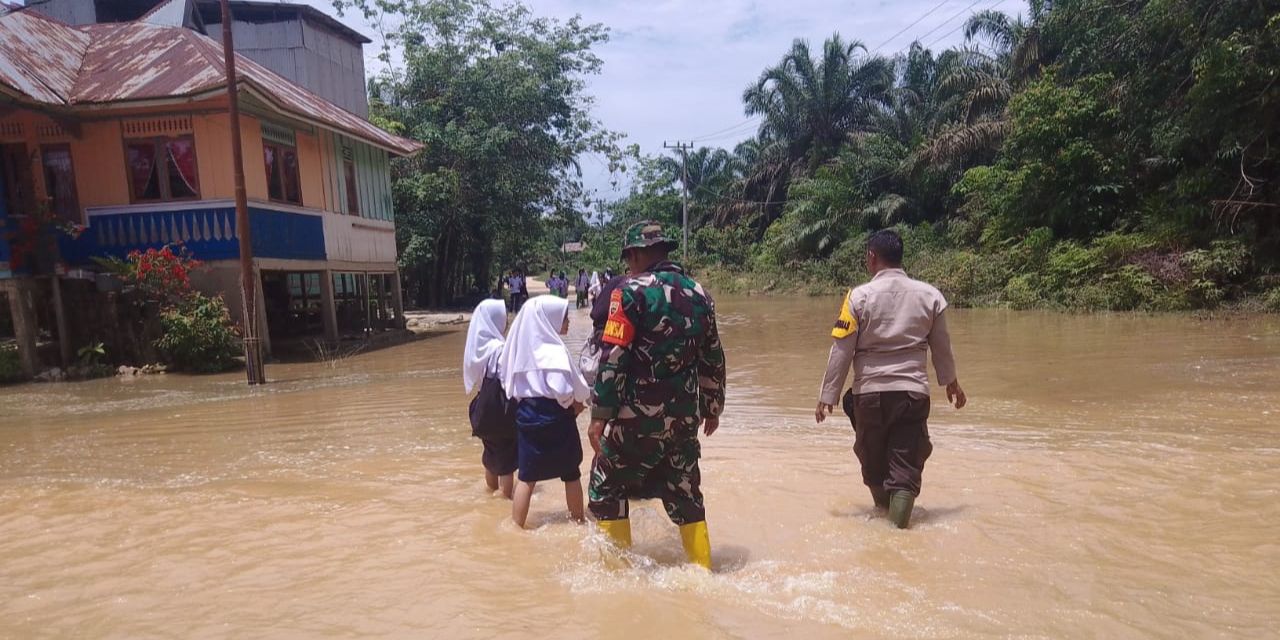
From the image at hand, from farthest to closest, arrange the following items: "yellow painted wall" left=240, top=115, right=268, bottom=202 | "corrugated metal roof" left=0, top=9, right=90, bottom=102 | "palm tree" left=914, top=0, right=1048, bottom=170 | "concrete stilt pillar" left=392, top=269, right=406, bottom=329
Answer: "palm tree" left=914, top=0, right=1048, bottom=170 < "concrete stilt pillar" left=392, top=269, right=406, bottom=329 < "yellow painted wall" left=240, top=115, right=268, bottom=202 < "corrugated metal roof" left=0, top=9, right=90, bottom=102

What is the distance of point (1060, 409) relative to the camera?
775 cm

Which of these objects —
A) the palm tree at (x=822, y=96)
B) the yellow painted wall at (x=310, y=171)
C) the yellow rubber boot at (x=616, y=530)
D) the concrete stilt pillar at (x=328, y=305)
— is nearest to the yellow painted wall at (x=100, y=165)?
the yellow painted wall at (x=310, y=171)

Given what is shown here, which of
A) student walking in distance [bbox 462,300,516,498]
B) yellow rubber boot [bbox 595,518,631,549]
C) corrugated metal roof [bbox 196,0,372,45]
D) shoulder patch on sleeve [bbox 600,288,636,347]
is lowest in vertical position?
yellow rubber boot [bbox 595,518,631,549]

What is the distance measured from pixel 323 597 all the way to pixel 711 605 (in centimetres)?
167

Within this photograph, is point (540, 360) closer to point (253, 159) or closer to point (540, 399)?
point (540, 399)

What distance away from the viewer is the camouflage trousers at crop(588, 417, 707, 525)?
3.58 m

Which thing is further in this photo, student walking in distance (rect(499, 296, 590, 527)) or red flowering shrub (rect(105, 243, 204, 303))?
red flowering shrub (rect(105, 243, 204, 303))

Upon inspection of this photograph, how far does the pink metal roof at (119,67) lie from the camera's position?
1243 centimetres

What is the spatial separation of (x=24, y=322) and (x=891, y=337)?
43.1 ft

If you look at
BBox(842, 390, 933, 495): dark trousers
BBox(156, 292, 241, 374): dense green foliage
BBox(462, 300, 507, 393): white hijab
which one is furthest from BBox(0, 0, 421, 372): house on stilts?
BBox(842, 390, 933, 495): dark trousers

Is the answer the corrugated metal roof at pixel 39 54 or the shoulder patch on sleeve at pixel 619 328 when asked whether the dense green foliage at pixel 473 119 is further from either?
the shoulder patch on sleeve at pixel 619 328

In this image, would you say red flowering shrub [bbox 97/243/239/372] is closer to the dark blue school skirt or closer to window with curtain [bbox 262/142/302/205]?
window with curtain [bbox 262/142/302/205]

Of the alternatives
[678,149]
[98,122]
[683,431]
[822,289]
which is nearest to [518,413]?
[683,431]

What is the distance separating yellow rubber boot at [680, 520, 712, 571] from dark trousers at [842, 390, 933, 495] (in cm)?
118
